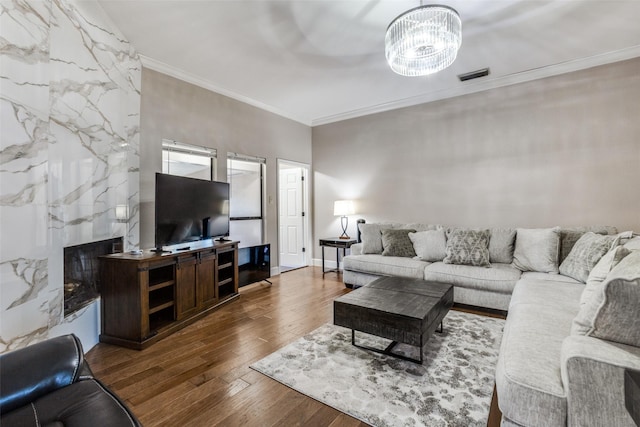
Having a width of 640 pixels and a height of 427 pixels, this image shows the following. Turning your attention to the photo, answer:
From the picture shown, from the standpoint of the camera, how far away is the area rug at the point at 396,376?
1.68m

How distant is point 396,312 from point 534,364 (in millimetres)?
892

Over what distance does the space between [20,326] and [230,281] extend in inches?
85.4

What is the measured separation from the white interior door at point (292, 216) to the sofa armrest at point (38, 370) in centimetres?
469

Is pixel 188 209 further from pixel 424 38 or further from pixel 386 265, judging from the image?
pixel 424 38

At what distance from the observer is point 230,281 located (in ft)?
12.4

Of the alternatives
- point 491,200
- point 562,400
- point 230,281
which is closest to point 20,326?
point 230,281

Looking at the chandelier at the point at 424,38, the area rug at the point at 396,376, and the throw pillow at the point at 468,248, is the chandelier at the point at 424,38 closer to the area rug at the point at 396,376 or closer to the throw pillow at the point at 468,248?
the throw pillow at the point at 468,248

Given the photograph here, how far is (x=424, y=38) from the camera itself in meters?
2.26

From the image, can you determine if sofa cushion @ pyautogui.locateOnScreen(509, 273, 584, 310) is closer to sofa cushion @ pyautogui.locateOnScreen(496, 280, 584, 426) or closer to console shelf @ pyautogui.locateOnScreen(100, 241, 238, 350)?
sofa cushion @ pyautogui.locateOnScreen(496, 280, 584, 426)

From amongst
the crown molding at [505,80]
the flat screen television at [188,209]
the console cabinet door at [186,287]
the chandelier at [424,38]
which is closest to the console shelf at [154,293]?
the console cabinet door at [186,287]

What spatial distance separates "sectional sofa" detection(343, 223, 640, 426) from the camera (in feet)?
3.74

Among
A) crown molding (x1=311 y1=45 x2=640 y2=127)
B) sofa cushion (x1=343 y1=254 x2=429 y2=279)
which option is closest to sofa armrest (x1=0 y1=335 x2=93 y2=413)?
sofa cushion (x1=343 y1=254 x2=429 y2=279)

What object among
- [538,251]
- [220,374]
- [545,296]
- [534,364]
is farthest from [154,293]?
[538,251]

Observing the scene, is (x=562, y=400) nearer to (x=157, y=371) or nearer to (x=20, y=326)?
(x=157, y=371)
